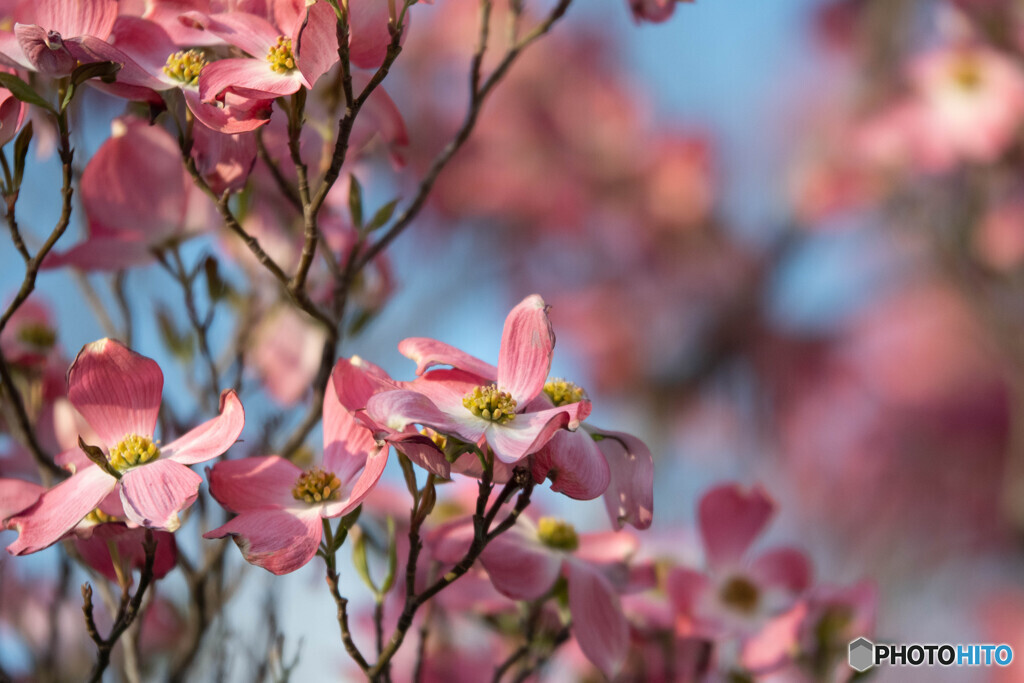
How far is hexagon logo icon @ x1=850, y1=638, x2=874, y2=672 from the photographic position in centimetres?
70

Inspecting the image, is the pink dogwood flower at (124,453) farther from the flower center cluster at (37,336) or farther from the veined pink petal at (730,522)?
the veined pink petal at (730,522)

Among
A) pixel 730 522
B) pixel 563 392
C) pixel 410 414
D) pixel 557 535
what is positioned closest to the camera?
pixel 410 414

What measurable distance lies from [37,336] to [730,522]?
1.90 feet

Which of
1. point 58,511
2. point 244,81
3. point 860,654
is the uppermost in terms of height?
point 244,81

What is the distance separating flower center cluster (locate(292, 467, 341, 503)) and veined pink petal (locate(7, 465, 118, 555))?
0.09m

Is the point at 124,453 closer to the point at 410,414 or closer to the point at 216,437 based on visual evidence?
the point at 216,437

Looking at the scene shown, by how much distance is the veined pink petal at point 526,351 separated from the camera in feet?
1.53

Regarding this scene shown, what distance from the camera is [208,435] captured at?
48 cm

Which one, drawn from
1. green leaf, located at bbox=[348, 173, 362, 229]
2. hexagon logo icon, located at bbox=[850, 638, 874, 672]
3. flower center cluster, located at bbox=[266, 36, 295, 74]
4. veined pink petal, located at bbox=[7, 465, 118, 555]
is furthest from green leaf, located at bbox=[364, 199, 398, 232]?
hexagon logo icon, located at bbox=[850, 638, 874, 672]

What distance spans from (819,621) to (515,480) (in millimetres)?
392

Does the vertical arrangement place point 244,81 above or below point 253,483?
above

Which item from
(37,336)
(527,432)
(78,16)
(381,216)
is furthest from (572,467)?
(37,336)

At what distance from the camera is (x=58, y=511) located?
0.45 metres

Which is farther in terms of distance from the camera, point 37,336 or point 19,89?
point 37,336
